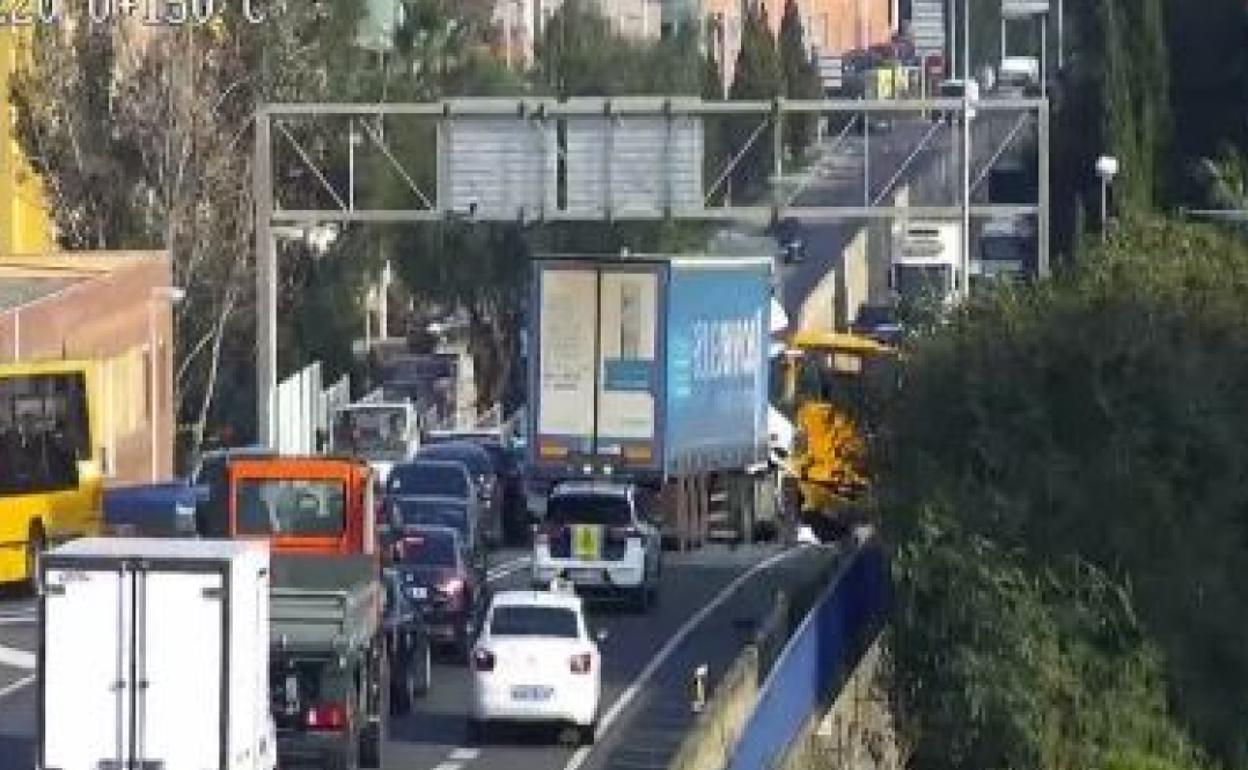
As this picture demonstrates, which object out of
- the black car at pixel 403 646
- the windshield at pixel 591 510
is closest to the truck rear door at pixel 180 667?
the black car at pixel 403 646

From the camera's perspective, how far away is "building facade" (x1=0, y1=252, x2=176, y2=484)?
64.1 m

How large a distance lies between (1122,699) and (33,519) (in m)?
18.8

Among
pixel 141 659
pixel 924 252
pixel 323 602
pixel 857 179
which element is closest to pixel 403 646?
pixel 323 602

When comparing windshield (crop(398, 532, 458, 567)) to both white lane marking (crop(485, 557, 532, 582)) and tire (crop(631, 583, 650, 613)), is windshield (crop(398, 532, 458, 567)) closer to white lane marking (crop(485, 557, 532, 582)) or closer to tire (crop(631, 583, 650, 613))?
tire (crop(631, 583, 650, 613))

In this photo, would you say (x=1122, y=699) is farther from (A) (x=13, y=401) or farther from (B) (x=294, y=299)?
(B) (x=294, y=299)

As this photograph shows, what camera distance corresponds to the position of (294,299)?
81875 millimetres

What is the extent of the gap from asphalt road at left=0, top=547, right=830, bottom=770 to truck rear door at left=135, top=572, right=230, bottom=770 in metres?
5.99

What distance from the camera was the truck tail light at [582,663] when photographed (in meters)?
37.6

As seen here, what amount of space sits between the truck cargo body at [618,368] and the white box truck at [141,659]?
93.0 ft

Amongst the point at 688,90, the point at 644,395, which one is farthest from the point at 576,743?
the point at 688,90

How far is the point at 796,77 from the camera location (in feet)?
456

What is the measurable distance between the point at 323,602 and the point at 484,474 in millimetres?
25852

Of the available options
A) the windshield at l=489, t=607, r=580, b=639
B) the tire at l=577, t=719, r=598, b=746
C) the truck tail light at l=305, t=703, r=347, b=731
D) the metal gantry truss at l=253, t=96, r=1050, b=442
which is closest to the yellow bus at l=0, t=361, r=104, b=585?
the metal gantry truss at l=253, t=96, r=1050, b=442

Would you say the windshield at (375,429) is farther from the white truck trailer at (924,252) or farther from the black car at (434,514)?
the black car at (434,514)
